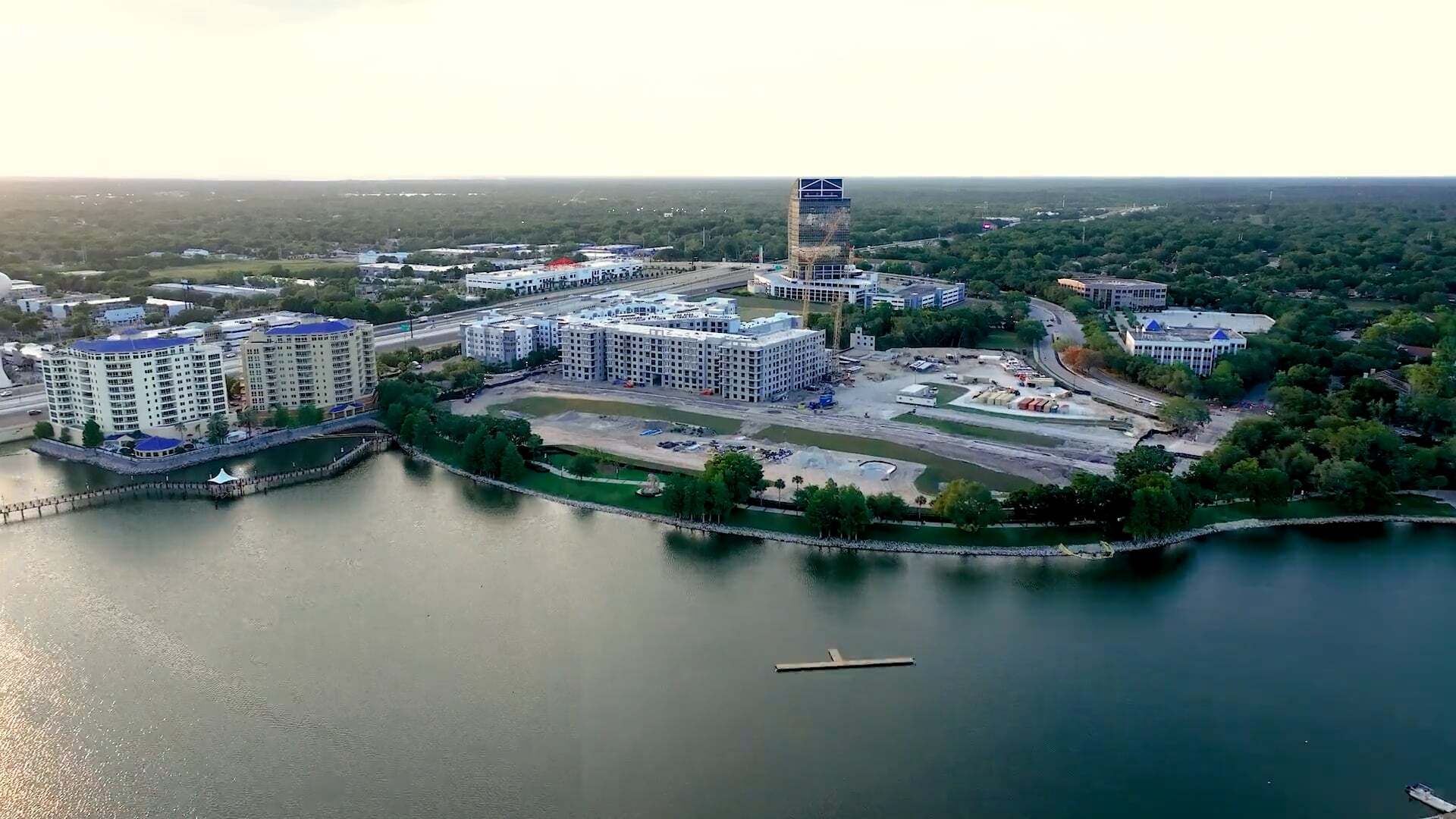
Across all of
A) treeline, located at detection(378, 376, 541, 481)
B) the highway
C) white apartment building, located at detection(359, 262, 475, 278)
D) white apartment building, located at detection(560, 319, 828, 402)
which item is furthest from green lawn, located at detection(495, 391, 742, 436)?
white apartment building, located at detection(359, 262, 475, 278)

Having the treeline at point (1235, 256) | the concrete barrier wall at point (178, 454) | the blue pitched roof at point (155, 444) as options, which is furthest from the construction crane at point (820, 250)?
the blue pitched roof at point (155, 444)

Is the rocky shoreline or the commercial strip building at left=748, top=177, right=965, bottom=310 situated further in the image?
the commercial strip building at left=748, top=177, right=965, bottom=310

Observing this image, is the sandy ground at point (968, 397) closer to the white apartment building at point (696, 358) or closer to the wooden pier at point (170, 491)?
the white apartment building at point (696, 358)

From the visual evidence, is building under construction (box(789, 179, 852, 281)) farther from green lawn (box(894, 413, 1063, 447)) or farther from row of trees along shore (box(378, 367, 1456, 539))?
row of trees along shore (box(378, 367, 1456, 539))

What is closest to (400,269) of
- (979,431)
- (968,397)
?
(968,397)

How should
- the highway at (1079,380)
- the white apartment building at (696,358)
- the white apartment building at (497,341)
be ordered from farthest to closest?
the white apartment building at (497,341), the white apartment building at (696,358), the highway at (1079,380)

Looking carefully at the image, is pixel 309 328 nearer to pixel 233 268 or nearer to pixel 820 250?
pixel 820 250
